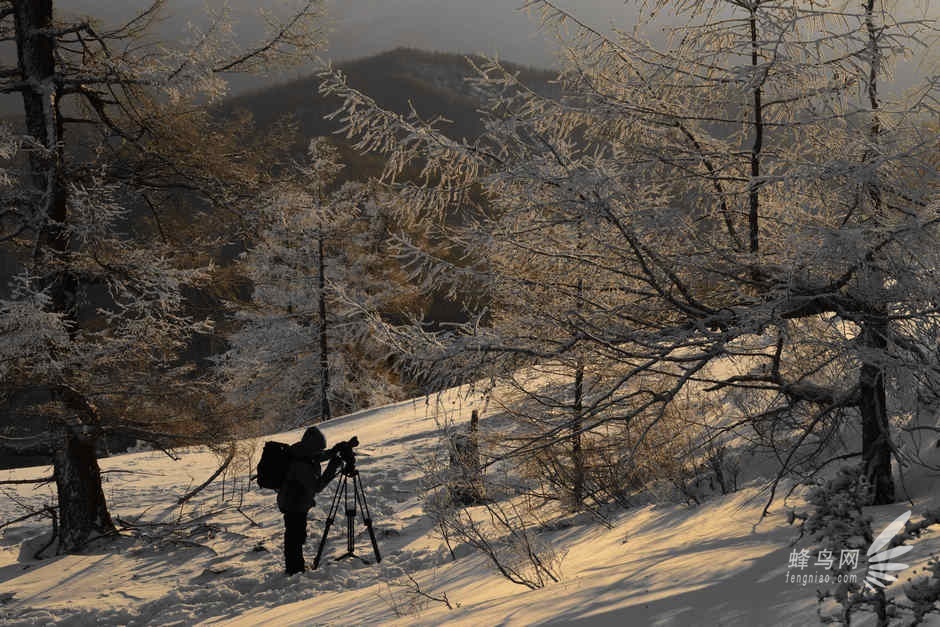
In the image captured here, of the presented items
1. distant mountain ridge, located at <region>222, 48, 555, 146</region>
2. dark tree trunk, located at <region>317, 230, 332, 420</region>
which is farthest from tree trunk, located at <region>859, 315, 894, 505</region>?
distant mountain ridge, located at <region>222, 48, 555, 146</region>

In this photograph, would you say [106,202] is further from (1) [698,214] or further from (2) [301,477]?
(1) [698,214]

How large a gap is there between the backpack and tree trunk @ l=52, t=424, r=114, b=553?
221cm

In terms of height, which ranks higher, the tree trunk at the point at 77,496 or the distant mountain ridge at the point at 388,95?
the distant mountain ridge at the point at 388,95

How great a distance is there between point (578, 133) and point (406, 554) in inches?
183

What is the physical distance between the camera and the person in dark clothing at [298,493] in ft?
21.8

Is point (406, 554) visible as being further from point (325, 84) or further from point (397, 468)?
point (325, 84)

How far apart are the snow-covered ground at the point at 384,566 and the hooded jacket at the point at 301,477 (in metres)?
0.70

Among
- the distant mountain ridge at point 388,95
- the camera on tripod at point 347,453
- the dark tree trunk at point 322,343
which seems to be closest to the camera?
the camera on tripod at point 347,453

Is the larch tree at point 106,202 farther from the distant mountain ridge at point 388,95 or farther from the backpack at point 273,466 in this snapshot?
the distant mountain ridge at point 388,95

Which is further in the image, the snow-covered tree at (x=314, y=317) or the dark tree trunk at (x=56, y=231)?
the snow-covered tree at (x=314, y=317)

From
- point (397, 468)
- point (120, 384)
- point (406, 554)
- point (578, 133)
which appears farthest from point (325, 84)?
point (397, 468)

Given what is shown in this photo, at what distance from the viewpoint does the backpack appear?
21.7 ft

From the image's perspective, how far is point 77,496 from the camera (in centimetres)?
759

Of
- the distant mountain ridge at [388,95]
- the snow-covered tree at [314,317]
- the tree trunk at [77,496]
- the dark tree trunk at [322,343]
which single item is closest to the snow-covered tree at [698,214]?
the tree trunk at [77,496]
